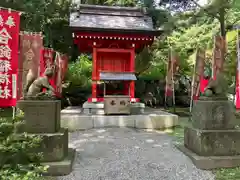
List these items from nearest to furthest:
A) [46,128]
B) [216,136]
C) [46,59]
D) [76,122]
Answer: [46,128], [216,136], [76,122], [46,59]

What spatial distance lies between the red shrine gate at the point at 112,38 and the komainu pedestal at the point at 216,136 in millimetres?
5900

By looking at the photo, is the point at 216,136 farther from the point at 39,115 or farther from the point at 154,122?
the point at 154,122

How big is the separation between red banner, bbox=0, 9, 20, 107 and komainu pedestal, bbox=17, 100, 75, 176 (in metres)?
0.71

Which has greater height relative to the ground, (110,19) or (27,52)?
(110,19)

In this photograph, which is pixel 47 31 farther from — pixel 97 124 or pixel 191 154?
pixel 191 154

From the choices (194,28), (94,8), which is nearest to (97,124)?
(94,8)

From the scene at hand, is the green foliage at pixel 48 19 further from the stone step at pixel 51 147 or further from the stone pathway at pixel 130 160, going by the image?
the stone step at pixel 51 147

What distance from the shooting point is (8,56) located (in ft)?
16.3

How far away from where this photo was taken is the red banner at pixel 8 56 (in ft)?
16.0

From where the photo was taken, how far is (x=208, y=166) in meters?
4.65

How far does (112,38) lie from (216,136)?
7.38m

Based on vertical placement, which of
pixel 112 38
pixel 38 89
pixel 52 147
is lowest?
pixel 52 147

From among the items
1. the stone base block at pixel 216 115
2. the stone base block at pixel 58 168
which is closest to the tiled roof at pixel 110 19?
the stone base block at pixel 216 115

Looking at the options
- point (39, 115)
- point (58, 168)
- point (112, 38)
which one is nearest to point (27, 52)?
point (112, 38)
